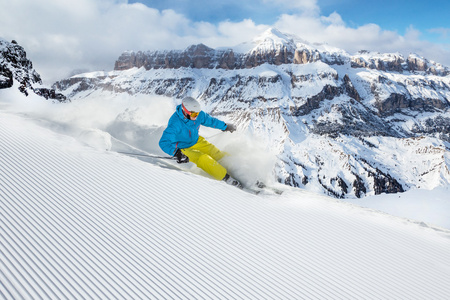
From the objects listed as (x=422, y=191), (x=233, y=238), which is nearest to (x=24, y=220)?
(x=233, y=238)

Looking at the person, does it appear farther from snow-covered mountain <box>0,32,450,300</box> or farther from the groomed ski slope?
the groomed ski slope

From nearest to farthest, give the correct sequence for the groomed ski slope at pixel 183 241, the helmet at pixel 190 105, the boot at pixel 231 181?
the groomed ski slope at pixel 183 241, the helmet at pixel 190 105, the boot at pixel 231 181

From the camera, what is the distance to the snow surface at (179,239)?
3578mm

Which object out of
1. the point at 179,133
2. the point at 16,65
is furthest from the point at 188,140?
the point at 16,65

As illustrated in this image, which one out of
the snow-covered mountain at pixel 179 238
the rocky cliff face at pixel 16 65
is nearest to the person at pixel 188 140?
the snow-covered mountain at pixel 179 238

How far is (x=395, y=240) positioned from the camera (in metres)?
5.45

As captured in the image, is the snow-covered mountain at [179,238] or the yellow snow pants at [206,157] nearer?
the snow-covered mountain at [179,238]

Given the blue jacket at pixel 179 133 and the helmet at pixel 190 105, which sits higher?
the helmet at pixel 190 105

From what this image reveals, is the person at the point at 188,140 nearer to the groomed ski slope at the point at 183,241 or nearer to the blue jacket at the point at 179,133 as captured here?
the blue jacket at the point at 179,133

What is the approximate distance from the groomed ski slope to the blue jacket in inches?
39.1

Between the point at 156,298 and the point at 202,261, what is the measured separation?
3.12ft

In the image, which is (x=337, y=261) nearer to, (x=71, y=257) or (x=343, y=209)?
(x=343, y=209)

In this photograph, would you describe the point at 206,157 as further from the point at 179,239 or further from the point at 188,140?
the point at 179,239

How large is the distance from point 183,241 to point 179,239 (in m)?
0.08
